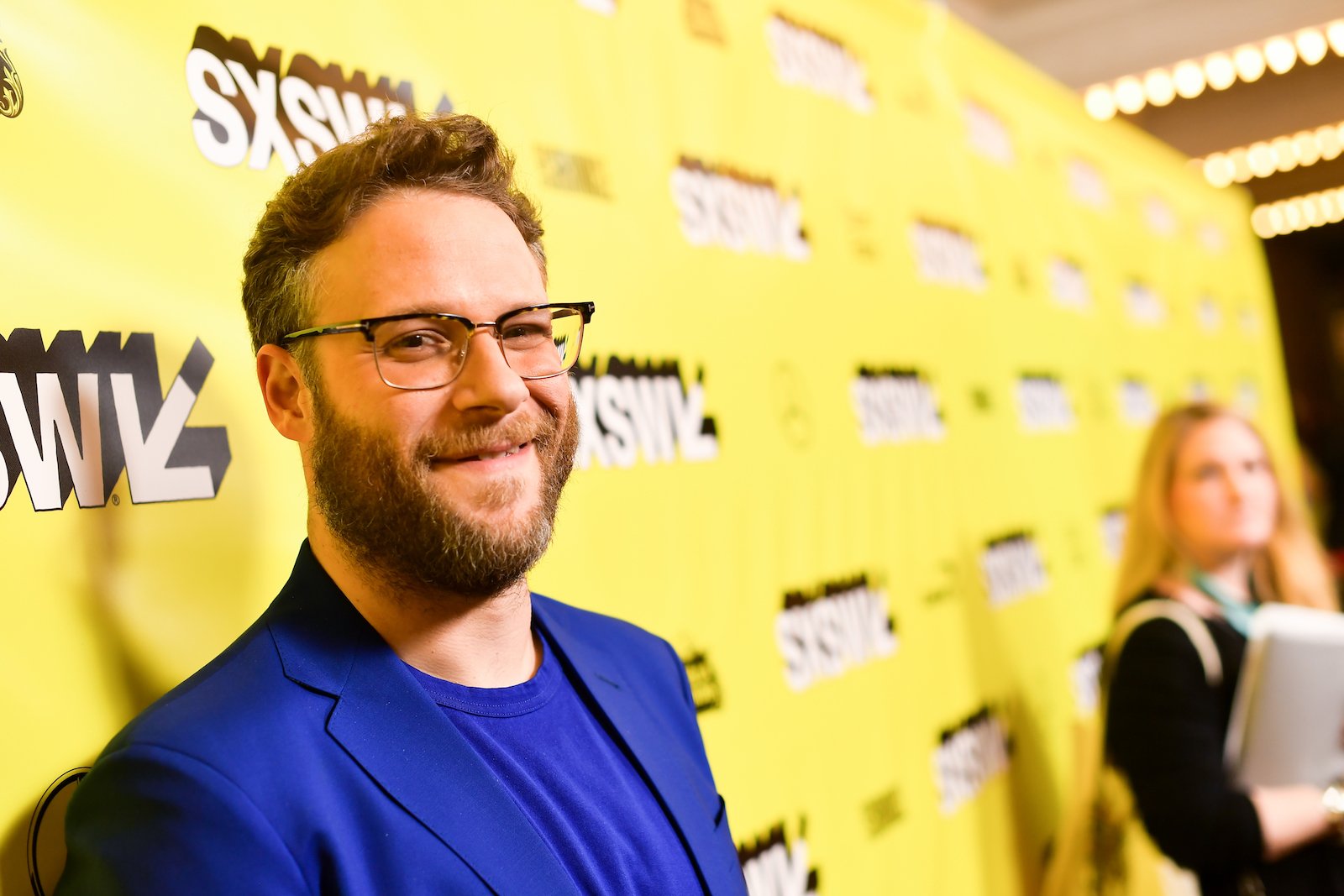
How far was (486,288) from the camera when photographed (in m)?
1.12

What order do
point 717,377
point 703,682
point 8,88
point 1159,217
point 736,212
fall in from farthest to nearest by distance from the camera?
point 1159,217
point 736,212
point 717,377
point 703,682
point 8,88

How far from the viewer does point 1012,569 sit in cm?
316

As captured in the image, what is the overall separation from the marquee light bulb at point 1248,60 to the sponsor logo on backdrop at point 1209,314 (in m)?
1.15

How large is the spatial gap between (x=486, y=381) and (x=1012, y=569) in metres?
2.43

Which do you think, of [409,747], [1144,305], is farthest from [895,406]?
[1144,305]

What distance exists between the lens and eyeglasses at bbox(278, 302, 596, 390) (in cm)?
108

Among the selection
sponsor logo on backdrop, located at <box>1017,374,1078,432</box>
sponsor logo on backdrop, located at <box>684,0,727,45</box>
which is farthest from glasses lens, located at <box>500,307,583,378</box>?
sponsor logo on backdrop, located at <box>1017,374,1078,432</box>

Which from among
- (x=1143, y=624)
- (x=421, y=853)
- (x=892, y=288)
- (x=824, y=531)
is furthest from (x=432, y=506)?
(x=892, y=288)

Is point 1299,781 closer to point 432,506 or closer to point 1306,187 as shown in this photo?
point 432,506

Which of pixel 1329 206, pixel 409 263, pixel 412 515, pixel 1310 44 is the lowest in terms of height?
pixel 412 515

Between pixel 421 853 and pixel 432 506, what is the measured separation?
1.08ft

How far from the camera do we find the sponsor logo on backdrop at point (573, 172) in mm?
1779

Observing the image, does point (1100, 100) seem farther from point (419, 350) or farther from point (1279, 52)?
point (419, 350)

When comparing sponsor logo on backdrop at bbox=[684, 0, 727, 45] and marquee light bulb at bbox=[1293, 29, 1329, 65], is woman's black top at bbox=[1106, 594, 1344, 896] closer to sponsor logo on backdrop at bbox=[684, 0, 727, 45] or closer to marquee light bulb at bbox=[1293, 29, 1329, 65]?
sponsor logo on backdrop at bbox=[684, 0, 727, 45]
